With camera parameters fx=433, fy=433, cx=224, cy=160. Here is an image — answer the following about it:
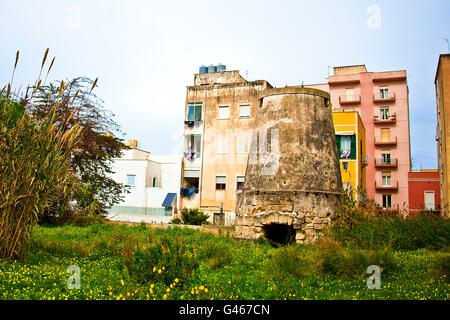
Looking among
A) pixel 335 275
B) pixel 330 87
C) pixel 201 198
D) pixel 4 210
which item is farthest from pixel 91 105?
pixel 330 87

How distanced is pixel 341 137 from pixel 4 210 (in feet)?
67.9

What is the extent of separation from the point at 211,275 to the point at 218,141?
A: 1984 centimetres

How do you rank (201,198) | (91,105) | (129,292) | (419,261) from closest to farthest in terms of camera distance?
(129,292), (419,261), (91,105), (201,198)

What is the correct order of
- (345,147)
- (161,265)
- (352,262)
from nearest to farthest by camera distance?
(161,265)
(352,262)
(345,147)

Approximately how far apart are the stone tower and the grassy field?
326 cm

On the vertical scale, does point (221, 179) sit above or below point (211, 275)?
above

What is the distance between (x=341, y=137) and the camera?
2539cm

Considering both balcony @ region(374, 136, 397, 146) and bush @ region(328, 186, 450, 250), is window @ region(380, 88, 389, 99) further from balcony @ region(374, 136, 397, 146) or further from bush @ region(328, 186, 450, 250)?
bush @ region(328, 186, 450, 250)

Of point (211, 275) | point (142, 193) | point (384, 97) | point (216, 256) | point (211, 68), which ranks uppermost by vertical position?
point (211, 68)

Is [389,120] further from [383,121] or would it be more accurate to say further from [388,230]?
[388,230]

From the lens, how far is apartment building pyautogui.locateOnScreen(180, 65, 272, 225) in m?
27.3

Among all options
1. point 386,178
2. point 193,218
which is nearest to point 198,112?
point 193,218

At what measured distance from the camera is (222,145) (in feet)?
91.7
